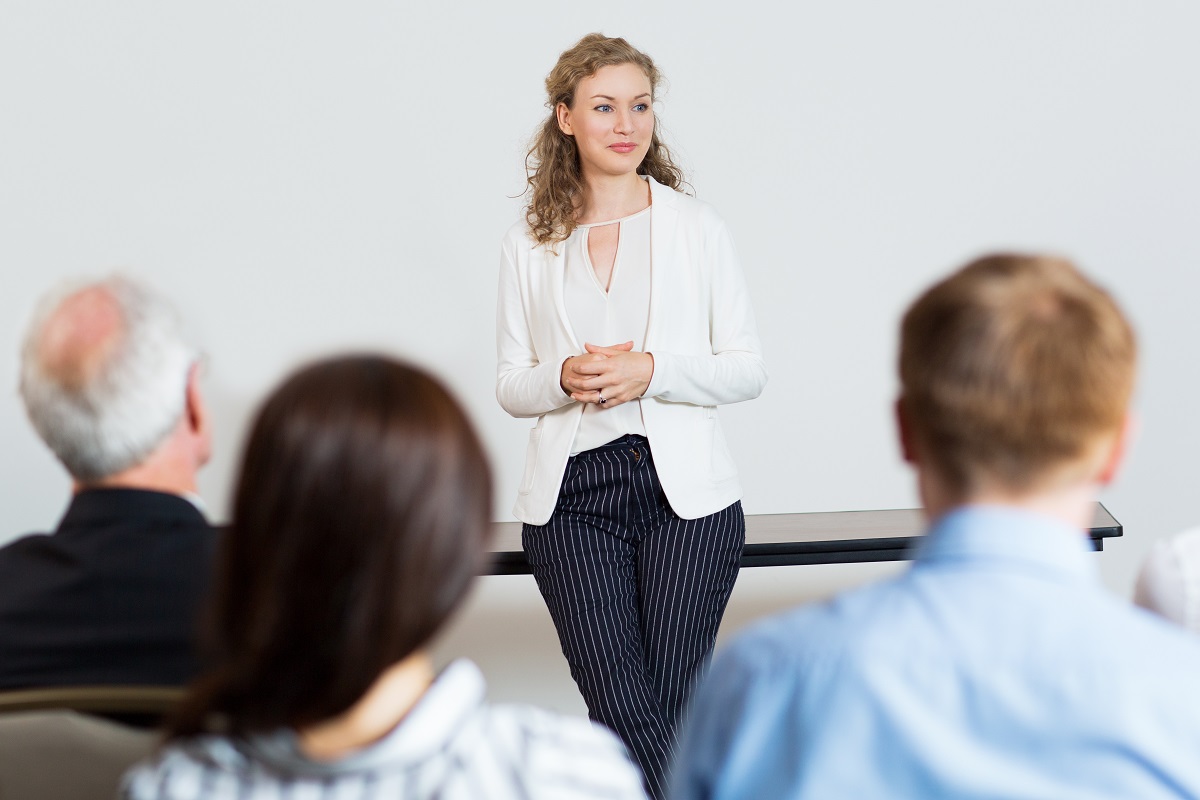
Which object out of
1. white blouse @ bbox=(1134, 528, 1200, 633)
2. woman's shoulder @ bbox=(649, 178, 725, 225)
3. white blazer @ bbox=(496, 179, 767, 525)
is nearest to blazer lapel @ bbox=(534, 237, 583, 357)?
white blazer @ bbox=(496, 179, 767, 525)

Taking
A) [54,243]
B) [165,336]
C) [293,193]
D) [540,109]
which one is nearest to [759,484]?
[540,109]

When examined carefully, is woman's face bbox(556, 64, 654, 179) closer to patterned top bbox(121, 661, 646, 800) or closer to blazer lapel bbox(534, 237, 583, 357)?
blazer lapel bbox(534, 237, 583, 357)

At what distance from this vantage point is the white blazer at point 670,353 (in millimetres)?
2705

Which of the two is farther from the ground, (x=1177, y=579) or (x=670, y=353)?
(x=670, y=353)

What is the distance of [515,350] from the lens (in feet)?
9.49

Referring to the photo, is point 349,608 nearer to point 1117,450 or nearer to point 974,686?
point 974,686

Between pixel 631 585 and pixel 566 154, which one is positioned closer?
pixel 631 585

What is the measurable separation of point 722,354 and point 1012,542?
1.76 meters

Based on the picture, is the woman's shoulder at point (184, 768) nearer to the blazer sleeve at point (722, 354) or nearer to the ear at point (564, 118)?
the blazer sleeve at point (722, 354)

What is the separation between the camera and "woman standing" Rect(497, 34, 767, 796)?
269 centimetres

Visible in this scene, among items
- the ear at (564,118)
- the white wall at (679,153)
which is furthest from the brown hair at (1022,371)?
the white wall at (679,153)

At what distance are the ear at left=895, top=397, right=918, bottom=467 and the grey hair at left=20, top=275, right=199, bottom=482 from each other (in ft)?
2.60

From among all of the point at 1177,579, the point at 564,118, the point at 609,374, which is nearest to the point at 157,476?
the point at 1177,579

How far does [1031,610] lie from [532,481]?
1.83 metres
